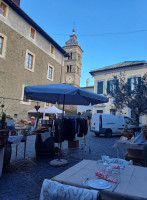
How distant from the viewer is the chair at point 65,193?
1.47 metres

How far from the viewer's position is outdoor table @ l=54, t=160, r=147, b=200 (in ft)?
5.47

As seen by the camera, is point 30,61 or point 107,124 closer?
point 107,124

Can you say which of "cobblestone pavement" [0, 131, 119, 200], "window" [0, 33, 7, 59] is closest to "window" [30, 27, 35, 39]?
"window" [0, 33, 7, 59]

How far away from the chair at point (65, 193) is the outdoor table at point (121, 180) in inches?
12.2

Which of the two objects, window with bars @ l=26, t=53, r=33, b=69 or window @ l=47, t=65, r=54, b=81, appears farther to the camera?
window @ l=47, t=65, r=54, b=81

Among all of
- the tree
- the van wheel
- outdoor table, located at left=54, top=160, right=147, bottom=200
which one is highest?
the tree

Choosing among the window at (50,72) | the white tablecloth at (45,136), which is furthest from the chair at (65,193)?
the window at (50,72)

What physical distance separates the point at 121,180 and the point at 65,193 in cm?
85

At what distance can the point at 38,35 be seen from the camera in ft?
64.8

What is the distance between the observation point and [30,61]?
61.6 ft

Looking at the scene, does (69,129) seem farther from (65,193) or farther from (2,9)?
(2,9)

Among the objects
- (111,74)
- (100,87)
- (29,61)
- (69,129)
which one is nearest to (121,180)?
(69,129)

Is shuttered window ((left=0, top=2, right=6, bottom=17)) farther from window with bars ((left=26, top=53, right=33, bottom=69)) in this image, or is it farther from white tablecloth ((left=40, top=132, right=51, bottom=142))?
white tablecloth ((left=40, top=132, right=51, bottom=142))

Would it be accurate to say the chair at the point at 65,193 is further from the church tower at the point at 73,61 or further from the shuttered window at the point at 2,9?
the church tower at the point at 73,61
